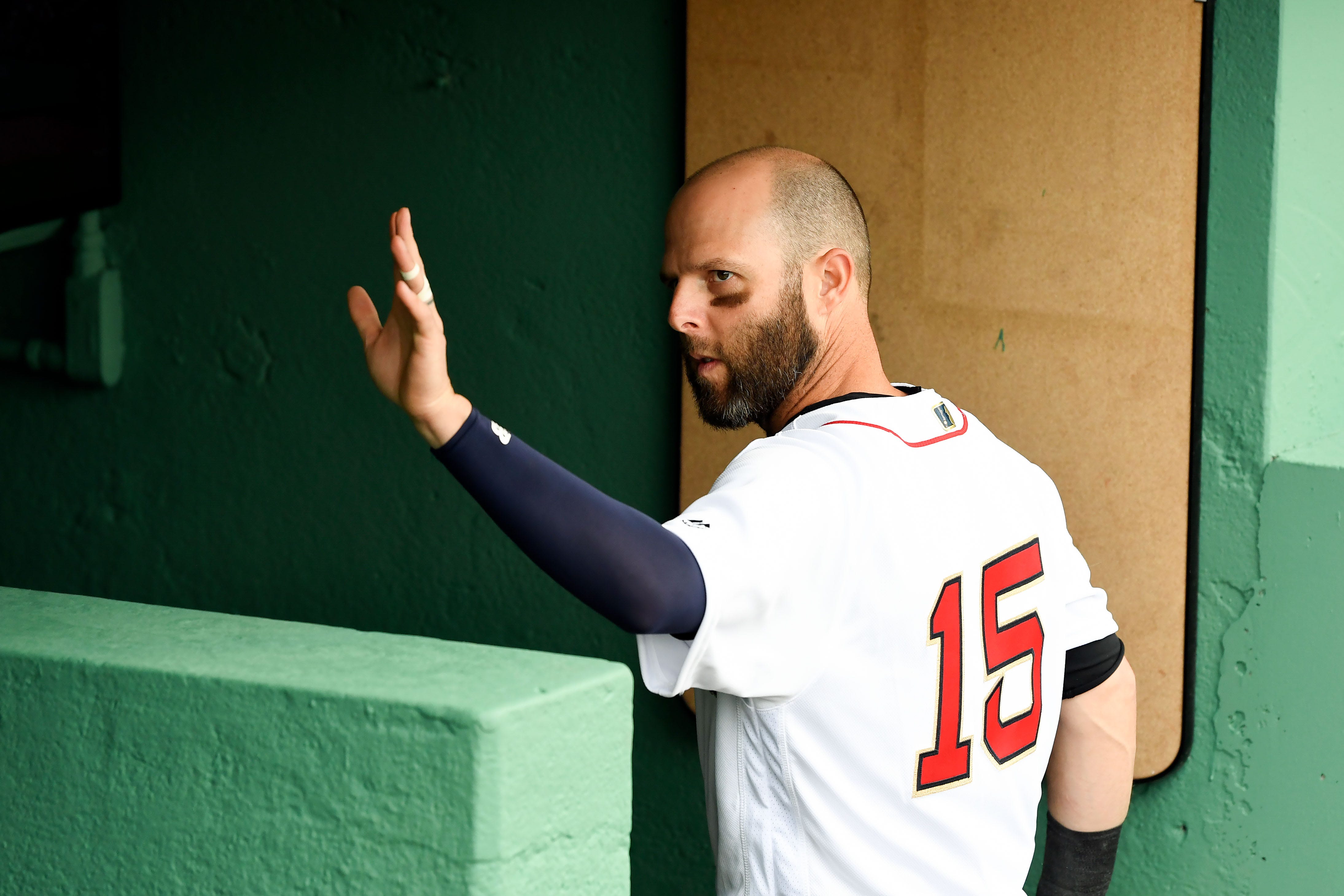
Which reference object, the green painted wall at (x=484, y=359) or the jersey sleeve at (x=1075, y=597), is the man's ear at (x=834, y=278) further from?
the green painted wall at (x=484, y=359)

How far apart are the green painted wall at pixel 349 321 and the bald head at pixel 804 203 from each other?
2.67ft

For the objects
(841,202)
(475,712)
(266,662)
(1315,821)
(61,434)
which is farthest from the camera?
(61,434)

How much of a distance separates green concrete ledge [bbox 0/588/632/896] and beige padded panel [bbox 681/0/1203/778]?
1.16 m

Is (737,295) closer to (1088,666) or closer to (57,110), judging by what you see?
(1088,666)

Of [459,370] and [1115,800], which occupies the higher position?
[459,370]

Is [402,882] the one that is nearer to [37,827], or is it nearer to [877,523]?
[37,827]

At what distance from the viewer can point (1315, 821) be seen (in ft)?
5.77

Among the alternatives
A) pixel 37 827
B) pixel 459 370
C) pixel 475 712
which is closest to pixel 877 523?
pixel 475 712

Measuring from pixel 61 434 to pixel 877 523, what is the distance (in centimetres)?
226

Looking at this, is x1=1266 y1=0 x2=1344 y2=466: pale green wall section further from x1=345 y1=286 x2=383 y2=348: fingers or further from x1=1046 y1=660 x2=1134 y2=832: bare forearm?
x1=345 y1=286 x2=383 y2=348: fingers

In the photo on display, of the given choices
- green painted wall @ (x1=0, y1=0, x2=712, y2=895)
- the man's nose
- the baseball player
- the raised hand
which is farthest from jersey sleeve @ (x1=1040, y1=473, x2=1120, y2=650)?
green painted wall @ (x1=0, y1=0, x2=712, y2=895)

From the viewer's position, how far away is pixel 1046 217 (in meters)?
1.83

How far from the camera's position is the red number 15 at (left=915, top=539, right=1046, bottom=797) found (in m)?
1.08

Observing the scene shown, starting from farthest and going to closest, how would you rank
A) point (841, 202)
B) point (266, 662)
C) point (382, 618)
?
point (382, 618), point (841, 202), point (266, 662)
